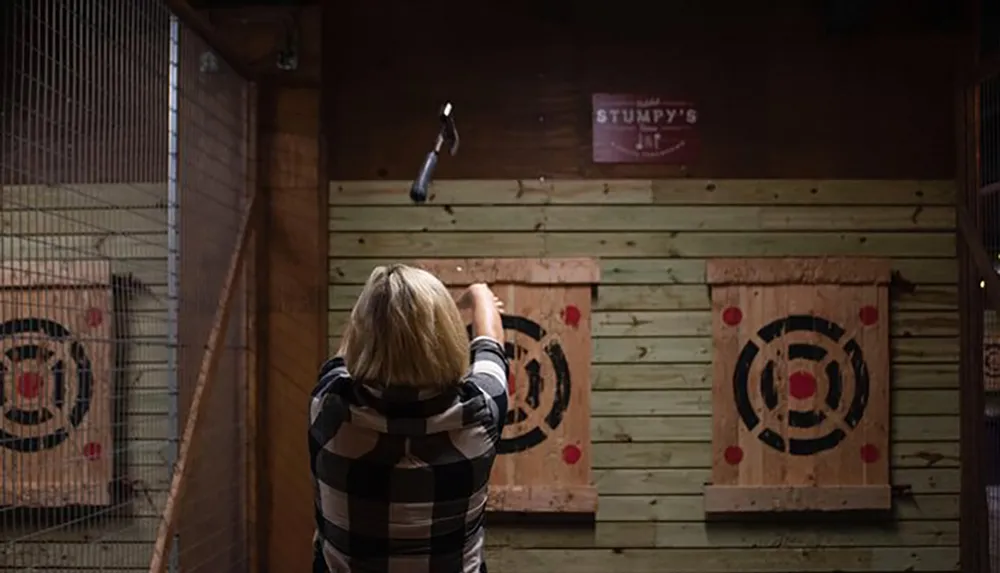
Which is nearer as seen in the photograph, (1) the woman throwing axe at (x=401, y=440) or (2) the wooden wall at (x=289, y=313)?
(1) the woman throwing axe at (x=401, y=440)

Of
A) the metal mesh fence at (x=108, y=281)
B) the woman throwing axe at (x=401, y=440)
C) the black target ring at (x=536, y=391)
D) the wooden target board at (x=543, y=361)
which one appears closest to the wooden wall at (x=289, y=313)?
the metal mesh fence at (x=108, y=281)

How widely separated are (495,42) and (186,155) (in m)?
1.55

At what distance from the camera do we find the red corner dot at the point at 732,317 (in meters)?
4.62

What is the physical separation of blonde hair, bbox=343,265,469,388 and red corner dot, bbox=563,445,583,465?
2.66 metres

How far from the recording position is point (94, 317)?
3.15 metres

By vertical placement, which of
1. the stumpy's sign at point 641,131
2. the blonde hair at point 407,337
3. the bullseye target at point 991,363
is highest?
the stumpy's sign at point 641,131

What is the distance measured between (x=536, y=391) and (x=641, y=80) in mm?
1415

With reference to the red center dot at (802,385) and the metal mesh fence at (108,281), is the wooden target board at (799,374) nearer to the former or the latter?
the red center dot at (802,385)

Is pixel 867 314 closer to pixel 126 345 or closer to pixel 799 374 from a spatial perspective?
pixel 799 374

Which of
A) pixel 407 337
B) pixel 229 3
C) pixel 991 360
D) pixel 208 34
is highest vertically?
pixel 229 3

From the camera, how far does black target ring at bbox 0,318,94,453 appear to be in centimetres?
268

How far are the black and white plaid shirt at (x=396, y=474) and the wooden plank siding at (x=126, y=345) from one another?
3.82 ft

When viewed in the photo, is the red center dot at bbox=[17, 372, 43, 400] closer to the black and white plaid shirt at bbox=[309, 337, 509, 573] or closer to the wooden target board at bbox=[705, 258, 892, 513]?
the black and white plaid shirt at bbox=[309, 337, 509, 573]

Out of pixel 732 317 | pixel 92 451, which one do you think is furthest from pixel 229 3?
pixel 732 317
